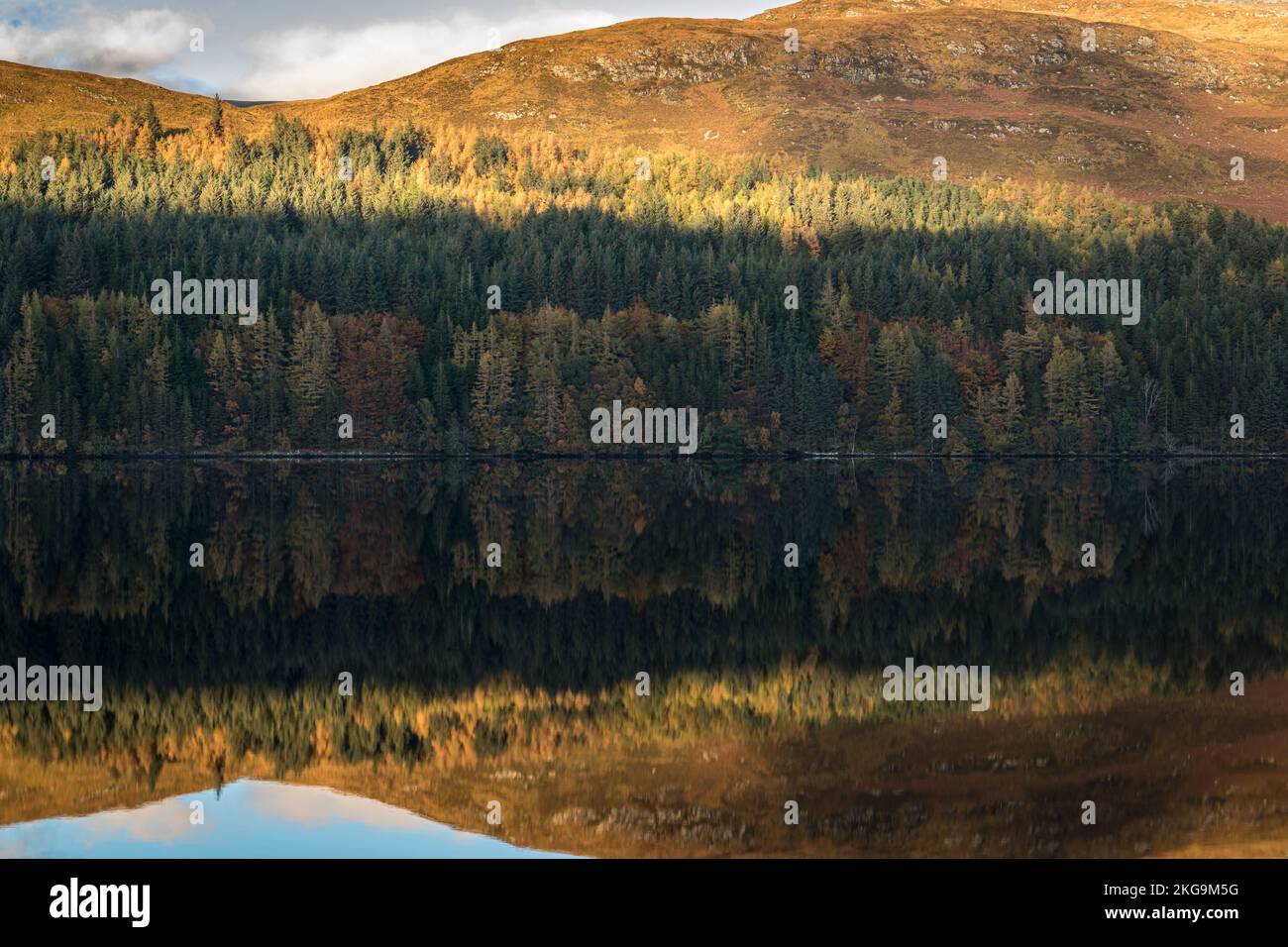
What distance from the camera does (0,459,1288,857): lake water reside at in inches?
784

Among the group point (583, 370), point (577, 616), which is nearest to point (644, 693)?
point (577, 616)

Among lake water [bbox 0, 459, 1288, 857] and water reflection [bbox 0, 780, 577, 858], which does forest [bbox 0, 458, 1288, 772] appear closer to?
lake water [bbox 0, 459, 1288, 857]

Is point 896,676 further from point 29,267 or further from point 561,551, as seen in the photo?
point 29,267

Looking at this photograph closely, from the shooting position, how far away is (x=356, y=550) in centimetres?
5066

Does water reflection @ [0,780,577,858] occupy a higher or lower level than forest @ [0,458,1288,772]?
higher

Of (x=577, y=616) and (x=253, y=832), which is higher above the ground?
(x=253, y=832)

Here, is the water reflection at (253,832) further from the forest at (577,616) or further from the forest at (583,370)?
the forest at (583,370)

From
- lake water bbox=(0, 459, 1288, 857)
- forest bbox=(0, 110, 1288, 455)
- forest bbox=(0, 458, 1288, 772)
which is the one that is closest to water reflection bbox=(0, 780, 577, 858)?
lake water bbox=(0, 459, 1288, 857)

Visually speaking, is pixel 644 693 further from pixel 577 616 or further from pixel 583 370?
pixel 583 370

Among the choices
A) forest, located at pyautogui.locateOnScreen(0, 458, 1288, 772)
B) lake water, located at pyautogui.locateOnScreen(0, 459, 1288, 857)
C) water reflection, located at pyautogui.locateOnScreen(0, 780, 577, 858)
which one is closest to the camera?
water reflection, located at pyautogui.locateOnScreen(0, 780, 577, 858)

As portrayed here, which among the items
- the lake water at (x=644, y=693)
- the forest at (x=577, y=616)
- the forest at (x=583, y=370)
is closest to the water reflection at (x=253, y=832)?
the lake water at (x=644, y=693)

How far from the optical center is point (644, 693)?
27.7 meters

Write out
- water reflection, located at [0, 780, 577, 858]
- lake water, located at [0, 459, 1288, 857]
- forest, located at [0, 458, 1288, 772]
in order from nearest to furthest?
water reflection, located at [0, 780, 577, 858], lake water, located at [0, 459, 1288, 857], forest, located at [0, 458, 1288, 772]
